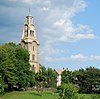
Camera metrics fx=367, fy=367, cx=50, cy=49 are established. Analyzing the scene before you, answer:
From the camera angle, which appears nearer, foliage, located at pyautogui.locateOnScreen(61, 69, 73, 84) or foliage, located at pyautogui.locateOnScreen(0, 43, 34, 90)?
foliage, located at pyautogui.locateOnScreen(0, 43, 34, 90)

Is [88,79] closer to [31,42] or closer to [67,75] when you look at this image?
[67,75]

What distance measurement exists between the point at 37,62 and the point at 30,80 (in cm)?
2821

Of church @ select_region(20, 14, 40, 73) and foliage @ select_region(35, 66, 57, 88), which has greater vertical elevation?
church @ select_region(20, 14, 40, 73)

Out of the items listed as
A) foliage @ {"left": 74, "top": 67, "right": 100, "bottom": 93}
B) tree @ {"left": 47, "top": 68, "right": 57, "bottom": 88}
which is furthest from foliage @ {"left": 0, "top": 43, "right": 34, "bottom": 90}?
tree @ {"left": 47, "top": 68, "right": 57, "bottom": 88}

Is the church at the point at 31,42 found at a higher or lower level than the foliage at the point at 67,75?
higher

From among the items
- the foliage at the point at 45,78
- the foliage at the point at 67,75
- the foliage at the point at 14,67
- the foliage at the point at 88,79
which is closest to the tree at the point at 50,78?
the foliage at the point at 45,78

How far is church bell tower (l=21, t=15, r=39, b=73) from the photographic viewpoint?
124 meters

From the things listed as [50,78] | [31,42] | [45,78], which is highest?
[31,42]

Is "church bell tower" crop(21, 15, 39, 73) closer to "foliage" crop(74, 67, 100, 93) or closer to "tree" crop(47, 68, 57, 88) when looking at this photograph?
"tree" crop(47, 68, 57, 88)

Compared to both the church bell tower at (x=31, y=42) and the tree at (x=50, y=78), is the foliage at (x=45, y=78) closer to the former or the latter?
the tree at (x=50, y=78)

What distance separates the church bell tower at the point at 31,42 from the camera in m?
124

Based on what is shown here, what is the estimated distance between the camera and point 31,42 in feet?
406

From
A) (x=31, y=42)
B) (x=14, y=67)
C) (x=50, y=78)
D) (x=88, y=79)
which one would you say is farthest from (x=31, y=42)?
(x=14, y=67)

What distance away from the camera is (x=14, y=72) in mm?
94562
